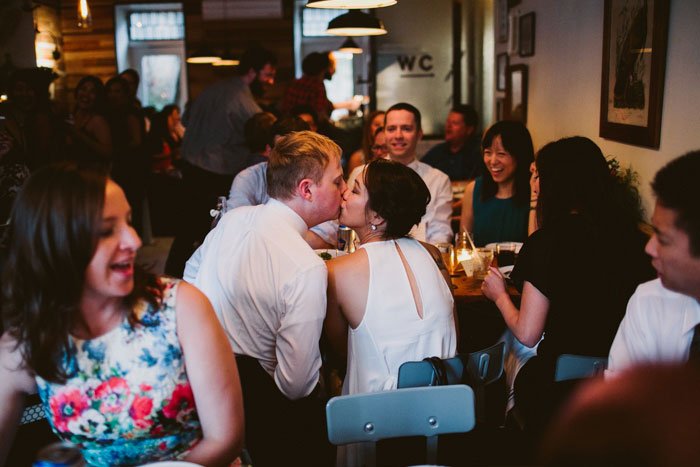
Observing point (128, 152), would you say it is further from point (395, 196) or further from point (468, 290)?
point (395, 196)

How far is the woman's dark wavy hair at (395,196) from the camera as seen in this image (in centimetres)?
211

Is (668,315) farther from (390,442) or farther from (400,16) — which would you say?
(400,16)

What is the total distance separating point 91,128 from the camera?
219 inches

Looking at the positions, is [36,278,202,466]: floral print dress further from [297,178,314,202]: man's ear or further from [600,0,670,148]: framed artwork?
[600,0,670,148]: framed artwork

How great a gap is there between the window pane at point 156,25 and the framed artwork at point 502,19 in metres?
5.74

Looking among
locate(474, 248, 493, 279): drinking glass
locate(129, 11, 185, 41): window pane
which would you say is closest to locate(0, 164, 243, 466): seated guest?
locate(474, 248, 493, 279): drinking glass

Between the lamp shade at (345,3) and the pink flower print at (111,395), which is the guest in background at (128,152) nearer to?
the lamp shade at (345,3)

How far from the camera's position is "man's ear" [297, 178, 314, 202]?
7.43 ft

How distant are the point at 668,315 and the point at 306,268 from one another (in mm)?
1017

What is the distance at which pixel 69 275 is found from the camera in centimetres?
133

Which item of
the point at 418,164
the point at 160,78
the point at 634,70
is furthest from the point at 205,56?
the point at 634,70

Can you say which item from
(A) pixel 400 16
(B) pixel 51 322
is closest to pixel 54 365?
(B) pixel 51 322

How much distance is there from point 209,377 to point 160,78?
9955 millimetres

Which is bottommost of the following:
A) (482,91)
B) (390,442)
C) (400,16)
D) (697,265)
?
(390,442)
